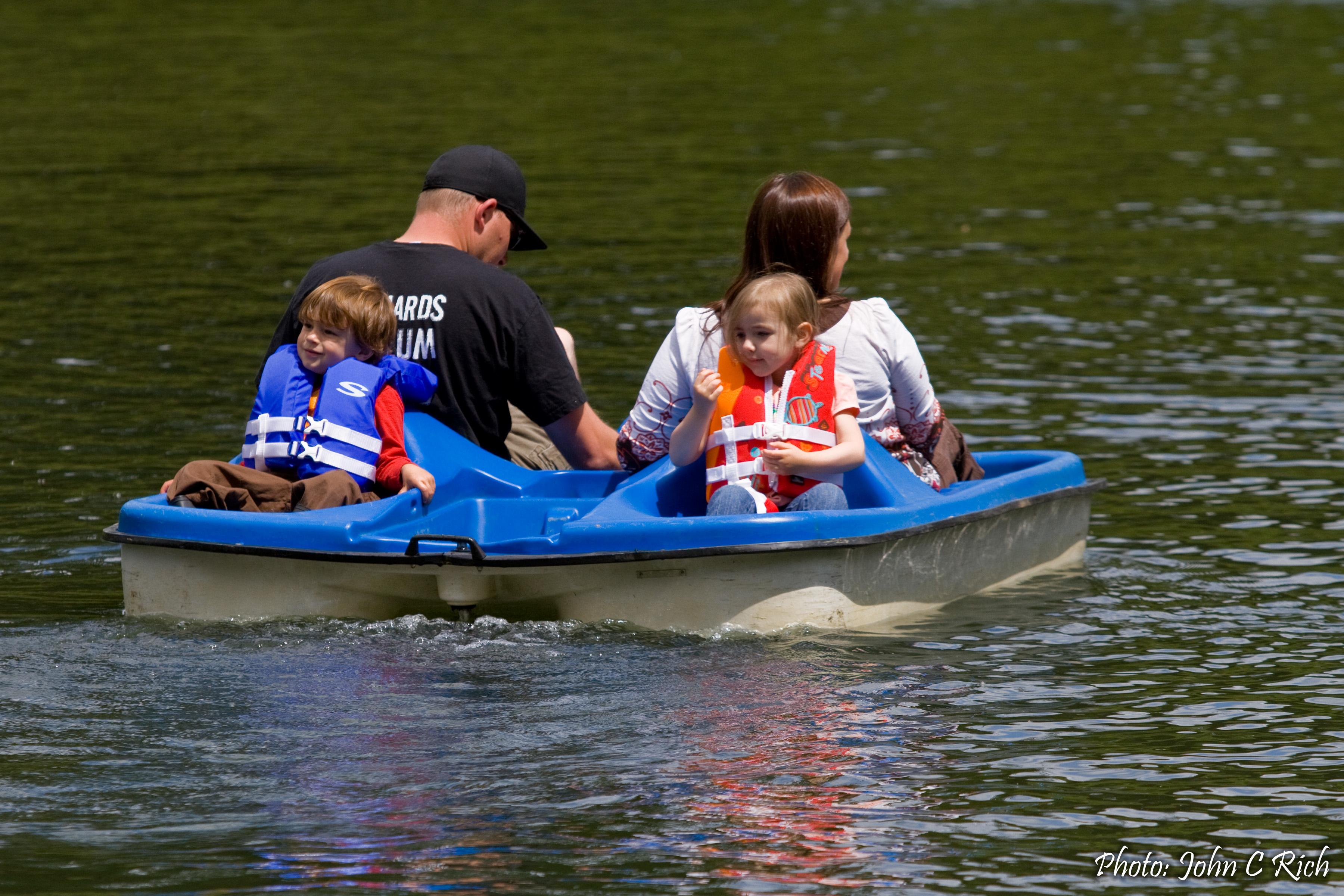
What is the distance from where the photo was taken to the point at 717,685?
5551 millimetres

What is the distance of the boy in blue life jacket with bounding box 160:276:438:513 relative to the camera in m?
6.07

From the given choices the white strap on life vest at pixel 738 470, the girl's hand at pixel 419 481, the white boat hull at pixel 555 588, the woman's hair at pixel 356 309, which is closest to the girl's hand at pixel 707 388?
the white strap on life vest at pixel 738 470

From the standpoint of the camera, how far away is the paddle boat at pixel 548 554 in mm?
5801

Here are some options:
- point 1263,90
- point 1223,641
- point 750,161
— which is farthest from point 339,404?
point 1263,90

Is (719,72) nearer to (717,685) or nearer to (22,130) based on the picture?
(22,130)

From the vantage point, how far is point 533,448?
741 centimetres

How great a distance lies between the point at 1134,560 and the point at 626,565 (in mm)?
2543

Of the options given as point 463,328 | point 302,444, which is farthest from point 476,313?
point 302,444

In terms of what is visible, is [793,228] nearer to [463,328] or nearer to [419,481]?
[463,328]

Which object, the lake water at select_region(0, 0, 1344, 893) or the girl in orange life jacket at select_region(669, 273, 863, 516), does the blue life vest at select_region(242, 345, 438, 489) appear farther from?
the girl in orange life jacket at select_region(669, 273, 863, 516)

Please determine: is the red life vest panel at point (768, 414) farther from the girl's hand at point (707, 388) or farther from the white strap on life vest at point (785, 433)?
the girl's hand at point (707, 388)

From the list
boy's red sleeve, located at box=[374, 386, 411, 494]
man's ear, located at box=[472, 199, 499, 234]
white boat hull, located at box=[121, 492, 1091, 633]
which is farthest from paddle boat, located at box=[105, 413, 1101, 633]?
man's ear, located at box=[472, 199, 499, 234]

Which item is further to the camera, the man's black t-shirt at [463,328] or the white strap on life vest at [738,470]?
the man's black t-shirt at [463,328]

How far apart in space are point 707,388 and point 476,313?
95 cm
